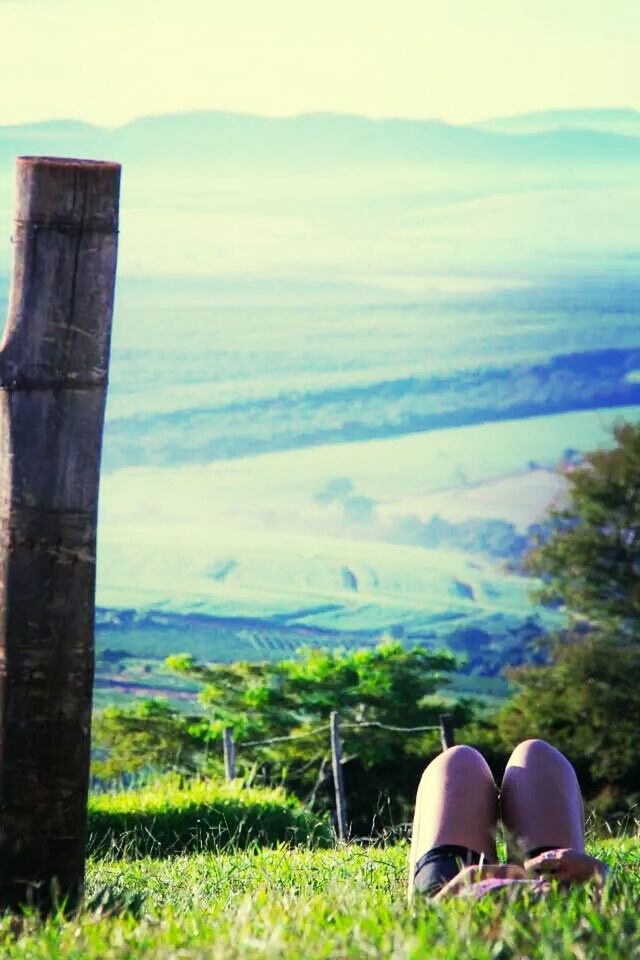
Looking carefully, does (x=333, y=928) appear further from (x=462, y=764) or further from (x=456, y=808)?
(x=462, y=764)

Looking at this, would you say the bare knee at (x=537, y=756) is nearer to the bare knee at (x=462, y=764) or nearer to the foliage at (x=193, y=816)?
the bare knee at (x=462, y=764)

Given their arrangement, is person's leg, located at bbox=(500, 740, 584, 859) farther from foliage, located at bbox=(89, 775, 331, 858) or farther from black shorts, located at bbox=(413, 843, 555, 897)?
foliage, located at bbox=(89, 775, 331, 858)

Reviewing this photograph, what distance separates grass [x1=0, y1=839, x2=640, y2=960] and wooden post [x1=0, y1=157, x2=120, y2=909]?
19 centimetres

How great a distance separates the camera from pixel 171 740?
2286 centimetres

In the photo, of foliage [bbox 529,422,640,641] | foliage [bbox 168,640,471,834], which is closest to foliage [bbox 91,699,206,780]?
foliage [bbox 168,640,471,834]

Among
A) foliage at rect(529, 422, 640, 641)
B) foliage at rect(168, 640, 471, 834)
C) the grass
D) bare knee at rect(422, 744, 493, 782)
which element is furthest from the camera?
foliage at rect(529, 422, 640, 641)

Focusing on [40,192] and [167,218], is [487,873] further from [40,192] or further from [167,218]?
[167,218]

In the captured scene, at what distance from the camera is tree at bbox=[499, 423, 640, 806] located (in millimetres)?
24578

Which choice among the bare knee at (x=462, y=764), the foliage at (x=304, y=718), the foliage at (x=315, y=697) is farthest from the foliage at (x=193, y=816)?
the foliage at (x=315, y=697)

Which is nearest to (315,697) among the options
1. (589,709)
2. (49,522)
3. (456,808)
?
(589,709)

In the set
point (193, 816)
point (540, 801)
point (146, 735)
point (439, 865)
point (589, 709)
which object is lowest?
point (146, 735)

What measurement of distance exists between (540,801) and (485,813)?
0.41 ft

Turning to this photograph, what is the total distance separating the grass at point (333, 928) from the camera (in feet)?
8.41

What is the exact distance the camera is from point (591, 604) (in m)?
27.0
